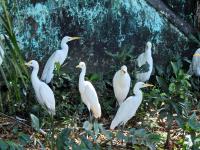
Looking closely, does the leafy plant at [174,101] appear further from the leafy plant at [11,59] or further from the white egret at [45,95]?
the leafy plant at [11,59]

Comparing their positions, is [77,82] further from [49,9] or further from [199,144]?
[199,144]

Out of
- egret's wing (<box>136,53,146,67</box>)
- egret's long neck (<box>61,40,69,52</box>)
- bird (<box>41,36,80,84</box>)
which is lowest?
egret's wing (<box>136,53,146,67</box>)

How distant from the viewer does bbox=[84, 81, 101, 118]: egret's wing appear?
5.49 m

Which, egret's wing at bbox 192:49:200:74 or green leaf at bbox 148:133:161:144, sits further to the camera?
egret's wing at bbox 192:49:200:74

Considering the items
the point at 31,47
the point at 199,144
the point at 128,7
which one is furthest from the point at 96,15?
the point at 199,144

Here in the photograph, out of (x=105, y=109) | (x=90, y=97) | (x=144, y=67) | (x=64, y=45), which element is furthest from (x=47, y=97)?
(x=144, y=67)

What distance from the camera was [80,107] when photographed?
580cm

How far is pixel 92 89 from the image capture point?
5504 millimetres

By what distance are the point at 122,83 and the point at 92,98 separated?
0.36 metres

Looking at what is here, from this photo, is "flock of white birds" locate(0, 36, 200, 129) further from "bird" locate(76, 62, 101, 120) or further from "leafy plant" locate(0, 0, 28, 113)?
"leafy plant" locate(0, 0, 28, 113)

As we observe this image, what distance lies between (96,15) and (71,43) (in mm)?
414

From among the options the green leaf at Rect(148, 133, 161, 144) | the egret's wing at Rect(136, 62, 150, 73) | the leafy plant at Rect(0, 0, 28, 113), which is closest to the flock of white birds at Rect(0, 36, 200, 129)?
the egret's wing at Rect(136, 62, 150, 73)

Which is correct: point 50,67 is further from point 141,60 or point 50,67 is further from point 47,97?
point 141,60

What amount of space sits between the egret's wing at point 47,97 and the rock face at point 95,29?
2.86 ft
